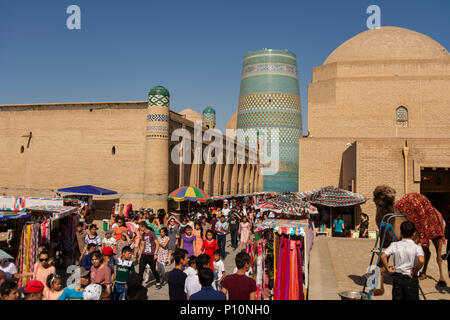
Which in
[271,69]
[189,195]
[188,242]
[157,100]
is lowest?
[188,242]

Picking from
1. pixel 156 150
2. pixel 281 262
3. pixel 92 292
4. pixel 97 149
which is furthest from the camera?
pixel 97 149

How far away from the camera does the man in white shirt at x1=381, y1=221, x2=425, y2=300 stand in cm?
449


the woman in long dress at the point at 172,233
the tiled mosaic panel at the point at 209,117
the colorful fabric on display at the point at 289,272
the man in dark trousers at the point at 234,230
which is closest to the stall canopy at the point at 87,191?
the man in dark trousers at the point at 234,230

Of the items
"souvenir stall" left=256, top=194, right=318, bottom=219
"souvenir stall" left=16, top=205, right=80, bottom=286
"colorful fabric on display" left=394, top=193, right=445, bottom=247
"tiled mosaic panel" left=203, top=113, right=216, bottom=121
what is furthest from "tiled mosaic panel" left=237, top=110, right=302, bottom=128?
"colorful fabric on display" left=394, top=193, right=445, bottom=247

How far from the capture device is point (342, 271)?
336 inches

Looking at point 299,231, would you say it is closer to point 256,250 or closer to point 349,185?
point 256,250

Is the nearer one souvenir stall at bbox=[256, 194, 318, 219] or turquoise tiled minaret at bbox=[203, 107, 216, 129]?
souvenir stall at bbox=[256, 194, 318, 219]

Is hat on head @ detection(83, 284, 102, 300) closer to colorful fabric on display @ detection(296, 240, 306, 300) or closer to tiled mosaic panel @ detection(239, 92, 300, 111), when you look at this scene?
colorful fabric on display @ detection(296, 240, 306, 300)

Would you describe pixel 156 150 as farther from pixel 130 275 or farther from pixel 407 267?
pixel 407 267

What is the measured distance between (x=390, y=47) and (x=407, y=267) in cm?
2153

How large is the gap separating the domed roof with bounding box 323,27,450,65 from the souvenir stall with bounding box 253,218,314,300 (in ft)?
63.5

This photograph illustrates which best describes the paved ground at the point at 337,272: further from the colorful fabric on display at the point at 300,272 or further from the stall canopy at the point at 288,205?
the stall canopy at the point at 288,205

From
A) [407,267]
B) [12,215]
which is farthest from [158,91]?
[407,267]

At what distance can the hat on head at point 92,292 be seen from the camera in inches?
171
